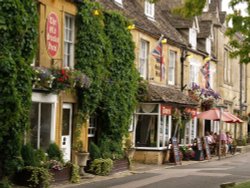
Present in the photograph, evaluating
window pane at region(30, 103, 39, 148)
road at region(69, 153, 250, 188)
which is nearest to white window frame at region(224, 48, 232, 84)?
road at region(69, 153, 250, 188)

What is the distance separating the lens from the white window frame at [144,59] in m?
26.6

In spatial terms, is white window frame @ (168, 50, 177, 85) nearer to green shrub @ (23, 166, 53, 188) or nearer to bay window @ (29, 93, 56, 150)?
bay window @ (29, 93, 56, 150)

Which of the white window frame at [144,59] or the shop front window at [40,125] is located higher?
the white window frame at [144,59]

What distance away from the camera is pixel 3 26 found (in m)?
14.5

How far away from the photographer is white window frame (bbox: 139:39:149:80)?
26625mm

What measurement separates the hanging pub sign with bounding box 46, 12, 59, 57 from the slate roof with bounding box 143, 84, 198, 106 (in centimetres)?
812

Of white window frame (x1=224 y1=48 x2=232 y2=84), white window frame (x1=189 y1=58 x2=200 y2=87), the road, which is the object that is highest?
white window frame (x1=224 y1=48 x2=232 y2=84)

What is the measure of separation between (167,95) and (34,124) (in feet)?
35.6

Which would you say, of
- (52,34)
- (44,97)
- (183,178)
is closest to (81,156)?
(44,97)

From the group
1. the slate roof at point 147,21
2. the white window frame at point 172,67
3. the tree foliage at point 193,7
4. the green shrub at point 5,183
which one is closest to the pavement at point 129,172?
the green shrub at point 5,183

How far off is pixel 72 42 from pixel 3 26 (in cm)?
518

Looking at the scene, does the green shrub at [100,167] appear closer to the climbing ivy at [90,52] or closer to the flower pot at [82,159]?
the flower pot at [82,159]

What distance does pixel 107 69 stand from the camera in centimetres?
2103

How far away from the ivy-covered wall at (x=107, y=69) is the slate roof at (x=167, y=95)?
231 cm
